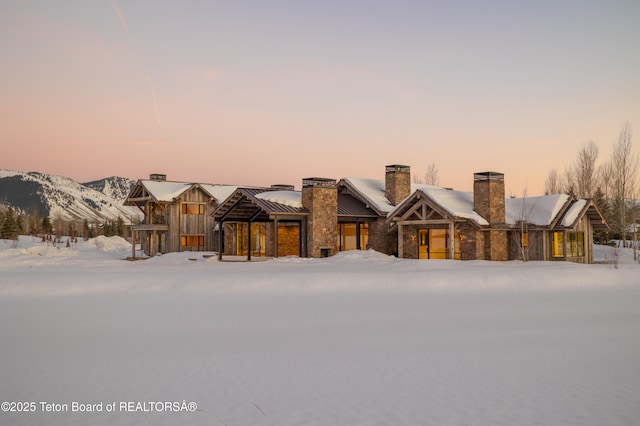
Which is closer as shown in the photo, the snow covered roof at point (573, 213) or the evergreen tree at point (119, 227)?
the snow covered roof at point (573, 213)

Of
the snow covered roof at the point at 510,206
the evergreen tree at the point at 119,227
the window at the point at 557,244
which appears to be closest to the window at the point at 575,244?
the window at the point at 557,244

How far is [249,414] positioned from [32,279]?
679 inches

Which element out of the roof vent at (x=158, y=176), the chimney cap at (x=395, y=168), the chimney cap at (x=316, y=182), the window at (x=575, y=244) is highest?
the roof vent at (x=158, y=176)

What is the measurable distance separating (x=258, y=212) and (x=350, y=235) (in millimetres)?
6109

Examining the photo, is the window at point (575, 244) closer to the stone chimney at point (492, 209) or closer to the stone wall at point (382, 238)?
the stone chimney at point (492, 209)

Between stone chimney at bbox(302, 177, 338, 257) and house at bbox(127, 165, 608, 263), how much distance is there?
6 cm

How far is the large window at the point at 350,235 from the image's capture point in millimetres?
35719

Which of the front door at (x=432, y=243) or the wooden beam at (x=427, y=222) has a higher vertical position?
the wooden beam at (x=427, y=222)

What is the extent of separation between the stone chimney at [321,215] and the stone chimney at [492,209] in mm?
8108

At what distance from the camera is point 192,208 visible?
4475cm

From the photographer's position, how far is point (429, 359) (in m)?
10.9

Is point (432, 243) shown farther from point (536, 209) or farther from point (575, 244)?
point (575, 244)

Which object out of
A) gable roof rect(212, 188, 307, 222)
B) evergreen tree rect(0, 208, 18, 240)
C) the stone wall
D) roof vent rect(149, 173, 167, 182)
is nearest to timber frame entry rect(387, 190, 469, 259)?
the stone wall

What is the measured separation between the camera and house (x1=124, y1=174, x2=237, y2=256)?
Result: 43656 millimetres
